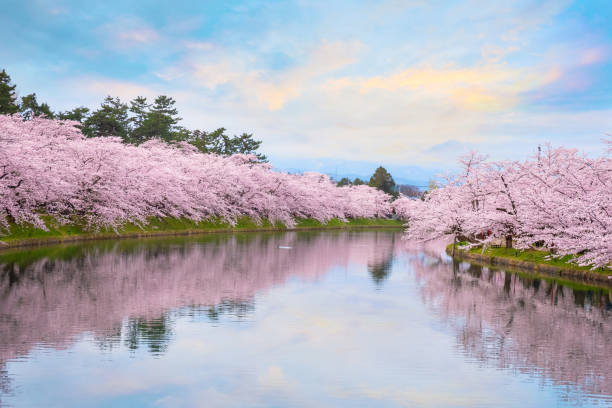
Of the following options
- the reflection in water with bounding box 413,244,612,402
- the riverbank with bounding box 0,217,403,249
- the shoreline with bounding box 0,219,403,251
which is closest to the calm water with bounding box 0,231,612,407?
the reflection in water with bounding box 413,244,612,402

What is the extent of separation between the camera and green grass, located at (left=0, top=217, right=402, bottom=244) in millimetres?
36406

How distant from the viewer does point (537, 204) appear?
29141mm

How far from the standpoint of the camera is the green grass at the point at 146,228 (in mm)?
36406

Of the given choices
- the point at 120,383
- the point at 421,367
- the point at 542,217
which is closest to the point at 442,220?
the point at 542,217

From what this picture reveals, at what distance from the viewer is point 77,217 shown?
143 feet

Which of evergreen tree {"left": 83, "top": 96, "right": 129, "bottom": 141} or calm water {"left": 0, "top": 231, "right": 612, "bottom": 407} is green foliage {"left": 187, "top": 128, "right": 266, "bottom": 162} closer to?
evergreen tree {"left": 83, "top": 96, "right": 129, "bottom": 141}

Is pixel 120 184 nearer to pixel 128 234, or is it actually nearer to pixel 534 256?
pixel 128 234

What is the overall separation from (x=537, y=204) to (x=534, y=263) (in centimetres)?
415

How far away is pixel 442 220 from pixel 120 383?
34.0 meters

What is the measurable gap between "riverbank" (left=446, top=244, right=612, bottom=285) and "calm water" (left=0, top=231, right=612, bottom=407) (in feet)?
6.94

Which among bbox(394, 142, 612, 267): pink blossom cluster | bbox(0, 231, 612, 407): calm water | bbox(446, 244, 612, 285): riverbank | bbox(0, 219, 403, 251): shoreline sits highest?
bbox(394, 142, 612, 267): pink blossom cluster

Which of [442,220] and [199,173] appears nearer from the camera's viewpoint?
[442,220]

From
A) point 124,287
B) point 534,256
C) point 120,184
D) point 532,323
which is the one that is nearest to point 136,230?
point 120,184

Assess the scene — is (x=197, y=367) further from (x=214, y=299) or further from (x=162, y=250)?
(x=162, y=250)
